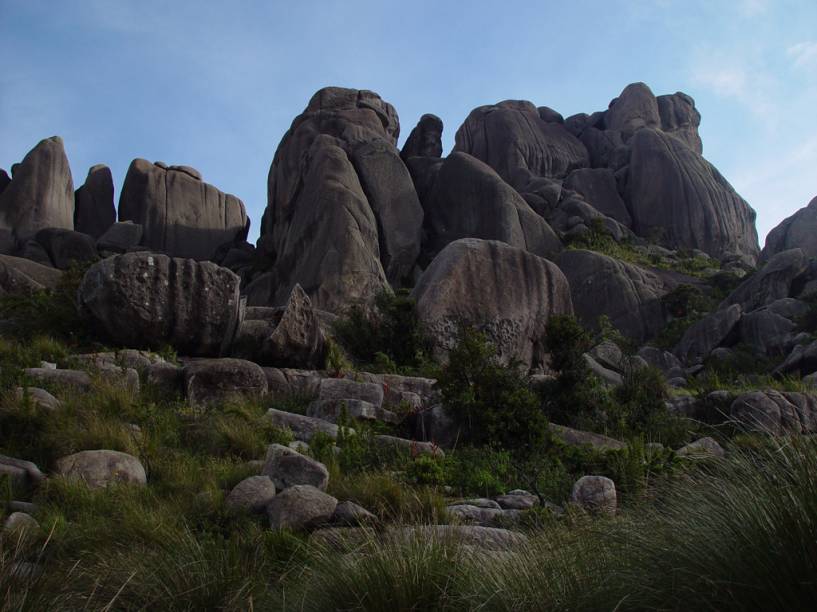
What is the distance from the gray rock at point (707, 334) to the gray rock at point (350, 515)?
23.7 meters

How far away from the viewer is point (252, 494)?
7555 millimetres

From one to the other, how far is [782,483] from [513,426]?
8.17 m

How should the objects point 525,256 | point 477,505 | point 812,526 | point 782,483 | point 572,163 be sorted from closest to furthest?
point 812,526 → point 782,483 → point 477,505 → point 525,256 → point 572,163

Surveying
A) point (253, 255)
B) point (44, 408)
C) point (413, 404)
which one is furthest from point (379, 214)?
point (44, 408)

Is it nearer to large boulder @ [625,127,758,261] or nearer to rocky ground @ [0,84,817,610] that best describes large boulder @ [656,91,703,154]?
large boulder @ [625,127,758,261]

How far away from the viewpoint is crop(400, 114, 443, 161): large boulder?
47.5 m

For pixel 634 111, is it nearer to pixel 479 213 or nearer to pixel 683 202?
pixel 683 202

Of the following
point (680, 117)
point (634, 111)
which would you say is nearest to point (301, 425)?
point (634, 111)

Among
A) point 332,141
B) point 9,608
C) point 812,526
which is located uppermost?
point 332,141

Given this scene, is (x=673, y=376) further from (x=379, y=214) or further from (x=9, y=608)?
(x=9, y=608)

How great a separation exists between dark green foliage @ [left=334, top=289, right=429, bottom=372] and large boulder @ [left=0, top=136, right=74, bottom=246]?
29.0m

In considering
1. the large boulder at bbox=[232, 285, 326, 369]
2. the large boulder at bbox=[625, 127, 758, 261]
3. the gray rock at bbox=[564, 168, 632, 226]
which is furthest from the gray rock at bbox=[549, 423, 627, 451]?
the gray rock at bbox=[564, 168, 632, 226]

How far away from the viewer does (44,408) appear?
998cm

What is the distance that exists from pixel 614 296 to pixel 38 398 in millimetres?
27841
